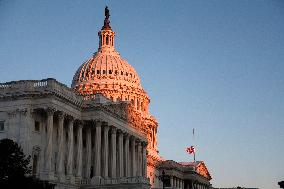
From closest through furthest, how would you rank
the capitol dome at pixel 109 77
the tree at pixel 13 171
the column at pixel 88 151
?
the tree at pixel 13 171
the column at pixel 88 151
the capitol dome at pixel 109 77

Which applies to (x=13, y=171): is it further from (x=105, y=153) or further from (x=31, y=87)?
(x=105, y=153)

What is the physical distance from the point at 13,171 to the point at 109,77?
91.9m

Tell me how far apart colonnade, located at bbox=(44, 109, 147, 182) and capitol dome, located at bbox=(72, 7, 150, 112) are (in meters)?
47.7

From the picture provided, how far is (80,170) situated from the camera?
3017 inches

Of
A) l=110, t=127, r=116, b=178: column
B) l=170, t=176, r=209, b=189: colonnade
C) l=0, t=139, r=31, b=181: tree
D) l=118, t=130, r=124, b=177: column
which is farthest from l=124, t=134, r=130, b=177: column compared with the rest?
l=170, t=176, r=209, b=189: colonnade

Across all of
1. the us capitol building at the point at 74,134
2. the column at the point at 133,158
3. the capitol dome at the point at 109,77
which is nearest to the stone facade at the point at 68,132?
the us capitol building at the point at 74,134

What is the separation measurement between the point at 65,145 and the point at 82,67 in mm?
73936

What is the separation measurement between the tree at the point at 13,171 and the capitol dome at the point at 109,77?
82.3 metres

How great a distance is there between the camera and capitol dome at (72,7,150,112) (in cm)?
13975

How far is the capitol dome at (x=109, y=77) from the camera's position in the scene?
458 ft

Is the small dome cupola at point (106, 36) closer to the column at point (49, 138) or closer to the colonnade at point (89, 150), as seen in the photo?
the colonnade at point (89, 150)

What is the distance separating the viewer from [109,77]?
465 feet

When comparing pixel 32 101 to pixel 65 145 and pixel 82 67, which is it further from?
pixel 82 67

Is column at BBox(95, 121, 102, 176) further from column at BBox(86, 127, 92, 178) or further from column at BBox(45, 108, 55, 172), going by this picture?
column at BBox(45, 108, 55, 172)
